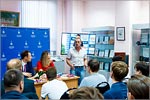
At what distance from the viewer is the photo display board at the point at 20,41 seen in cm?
585

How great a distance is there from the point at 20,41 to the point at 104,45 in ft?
8.48

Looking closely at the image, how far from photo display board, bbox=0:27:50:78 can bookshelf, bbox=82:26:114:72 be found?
159 cm

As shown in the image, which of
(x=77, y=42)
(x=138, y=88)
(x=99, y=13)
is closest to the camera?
(x=138, y=88)

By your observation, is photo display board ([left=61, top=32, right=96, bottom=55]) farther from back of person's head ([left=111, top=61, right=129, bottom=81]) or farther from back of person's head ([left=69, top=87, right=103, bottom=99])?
back of person's head ([left=69, top=87, right=103, bottom=99])

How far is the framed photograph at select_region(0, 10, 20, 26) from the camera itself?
6.70m

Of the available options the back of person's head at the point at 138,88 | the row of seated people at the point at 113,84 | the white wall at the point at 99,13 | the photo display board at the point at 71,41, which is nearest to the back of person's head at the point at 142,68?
the row of seated people at the point at 113,84

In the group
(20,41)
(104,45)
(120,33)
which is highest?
(120,33)

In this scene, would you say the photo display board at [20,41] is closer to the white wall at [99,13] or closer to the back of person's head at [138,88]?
the white wall at [99,13]

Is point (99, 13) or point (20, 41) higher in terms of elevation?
point (99, 13)

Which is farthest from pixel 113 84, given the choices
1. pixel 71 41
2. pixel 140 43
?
pixel 71 41

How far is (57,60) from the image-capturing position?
7.31 m

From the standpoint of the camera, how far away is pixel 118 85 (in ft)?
8.30

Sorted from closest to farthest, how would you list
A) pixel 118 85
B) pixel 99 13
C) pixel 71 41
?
pixel 118 85 → pixel 71 41 → pixel 99 13

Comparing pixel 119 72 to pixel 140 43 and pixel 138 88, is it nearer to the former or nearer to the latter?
pixel 138 88
